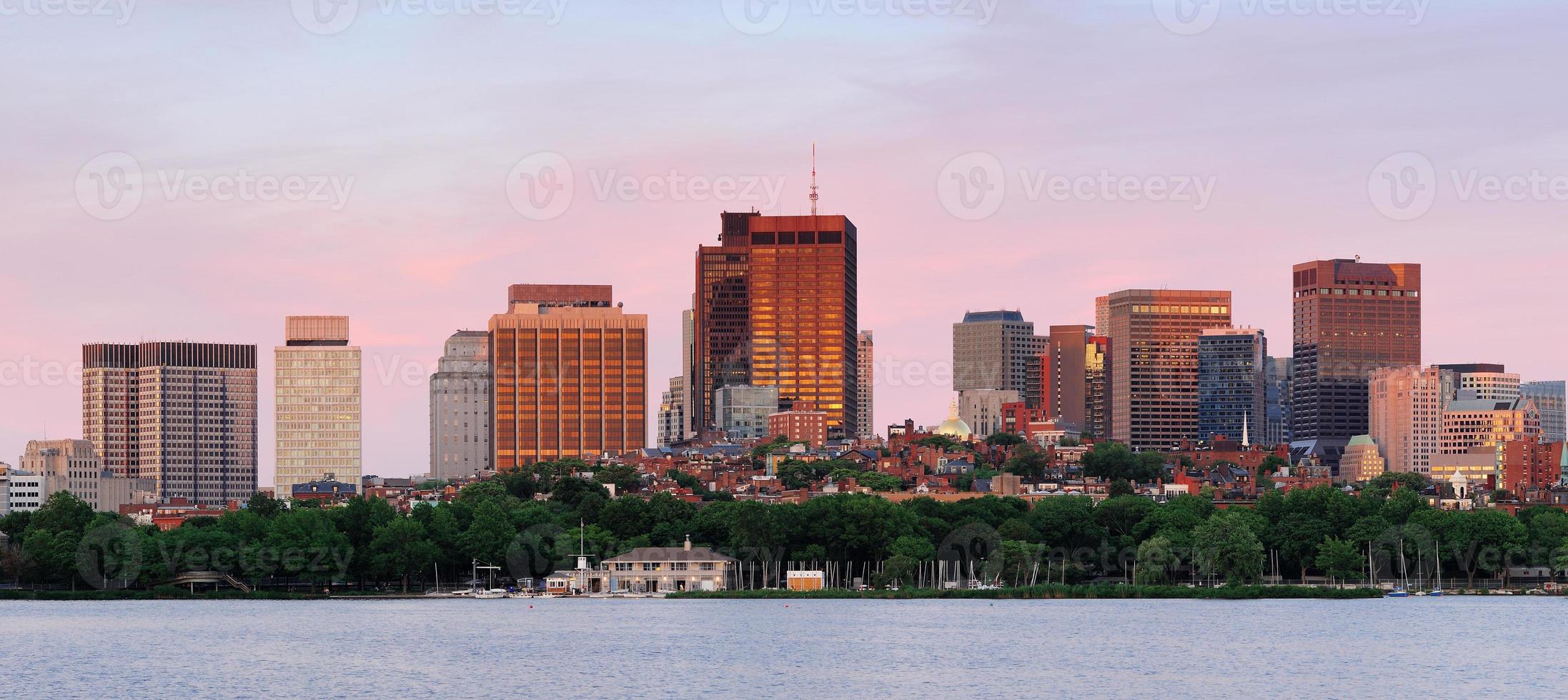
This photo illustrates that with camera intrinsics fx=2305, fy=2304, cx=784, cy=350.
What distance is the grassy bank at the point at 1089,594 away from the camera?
495ft

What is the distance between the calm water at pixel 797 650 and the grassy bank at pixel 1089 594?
4.93 m

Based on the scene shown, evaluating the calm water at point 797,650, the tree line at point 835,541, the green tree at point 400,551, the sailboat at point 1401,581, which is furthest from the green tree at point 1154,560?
the green tree at point 400,551

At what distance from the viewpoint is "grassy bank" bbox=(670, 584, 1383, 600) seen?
151 metres

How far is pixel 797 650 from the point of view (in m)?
108

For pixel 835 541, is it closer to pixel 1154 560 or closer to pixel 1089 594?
pixel 1089 594

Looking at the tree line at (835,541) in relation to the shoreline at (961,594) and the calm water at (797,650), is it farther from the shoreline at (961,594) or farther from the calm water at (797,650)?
the calm water at (797,650)

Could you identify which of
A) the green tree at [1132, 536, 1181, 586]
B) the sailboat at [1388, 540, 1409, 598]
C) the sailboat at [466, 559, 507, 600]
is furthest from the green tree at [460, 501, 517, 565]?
the sailboat at [1388, 540, 1409, 598]

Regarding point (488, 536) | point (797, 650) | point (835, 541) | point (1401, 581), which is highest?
point (488, 536)

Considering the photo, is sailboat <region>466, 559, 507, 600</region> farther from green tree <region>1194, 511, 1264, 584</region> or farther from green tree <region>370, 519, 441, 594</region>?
green tree <region>1194, 511, 1264, 584</region>

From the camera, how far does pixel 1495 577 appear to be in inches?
6540

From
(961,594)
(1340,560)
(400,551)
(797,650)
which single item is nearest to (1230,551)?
(1340,560)

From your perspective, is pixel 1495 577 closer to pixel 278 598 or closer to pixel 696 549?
pixel 696 549

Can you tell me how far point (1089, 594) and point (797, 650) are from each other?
49628 millimetres

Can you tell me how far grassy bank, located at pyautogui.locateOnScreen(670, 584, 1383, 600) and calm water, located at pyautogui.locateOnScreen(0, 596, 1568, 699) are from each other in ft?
16.2
